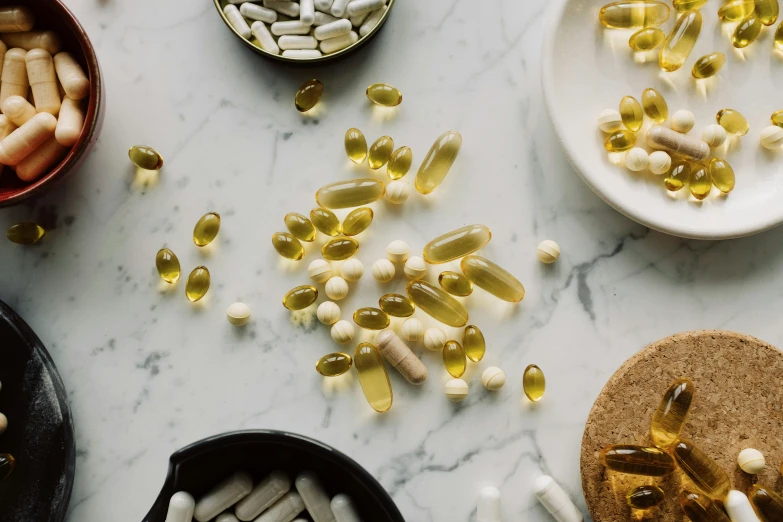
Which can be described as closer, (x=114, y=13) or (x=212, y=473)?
(x=212, y=473)

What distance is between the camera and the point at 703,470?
2.51 ft

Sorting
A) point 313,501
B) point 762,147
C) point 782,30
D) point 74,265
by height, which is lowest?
point 313,501

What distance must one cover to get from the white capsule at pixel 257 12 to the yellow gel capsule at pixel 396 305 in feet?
1.30

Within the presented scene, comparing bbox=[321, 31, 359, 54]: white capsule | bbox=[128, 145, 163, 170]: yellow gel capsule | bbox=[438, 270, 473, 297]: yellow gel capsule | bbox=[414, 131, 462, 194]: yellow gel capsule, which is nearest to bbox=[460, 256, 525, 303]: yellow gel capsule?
bbox=[438, 270, 473, 297]: yellow gel capsule

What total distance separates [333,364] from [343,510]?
6.9 inches

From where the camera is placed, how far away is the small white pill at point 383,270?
2.76 feet

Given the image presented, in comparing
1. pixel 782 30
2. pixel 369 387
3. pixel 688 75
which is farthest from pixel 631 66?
pixel 369 387

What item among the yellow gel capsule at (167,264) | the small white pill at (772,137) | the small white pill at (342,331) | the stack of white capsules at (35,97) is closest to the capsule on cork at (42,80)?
the stack of white capsules at (35,97)

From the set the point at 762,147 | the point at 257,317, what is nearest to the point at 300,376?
the point at 257,317

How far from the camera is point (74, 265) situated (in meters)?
0.88

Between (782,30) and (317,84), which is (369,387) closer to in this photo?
(317,84)

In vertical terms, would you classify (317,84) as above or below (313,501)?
above

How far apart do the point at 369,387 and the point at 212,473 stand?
0.71 feet

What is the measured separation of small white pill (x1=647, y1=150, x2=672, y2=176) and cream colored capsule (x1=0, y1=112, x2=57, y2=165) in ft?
2.46
